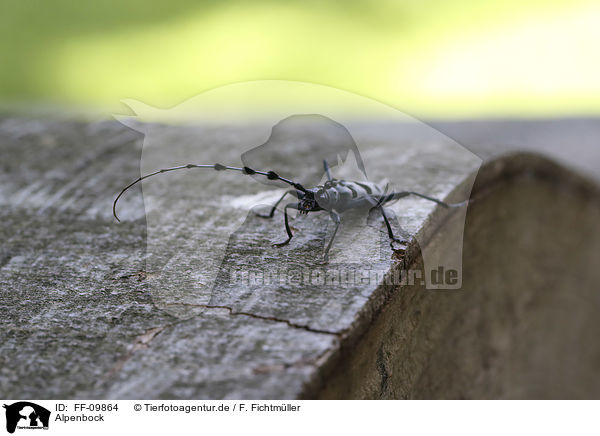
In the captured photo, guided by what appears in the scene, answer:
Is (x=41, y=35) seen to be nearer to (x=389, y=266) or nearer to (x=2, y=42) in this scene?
(x=2, y=42)

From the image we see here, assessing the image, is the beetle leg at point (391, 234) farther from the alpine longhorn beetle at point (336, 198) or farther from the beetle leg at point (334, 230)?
the beetle leg at point (334, 230)

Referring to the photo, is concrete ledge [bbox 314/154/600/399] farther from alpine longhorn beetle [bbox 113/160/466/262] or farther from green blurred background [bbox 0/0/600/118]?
green blurred background [bbox 0/0/600/118]

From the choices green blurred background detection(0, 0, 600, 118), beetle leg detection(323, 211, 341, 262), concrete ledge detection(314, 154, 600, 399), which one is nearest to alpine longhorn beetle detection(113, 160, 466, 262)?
beetle leg detection(323, 211, 341, 262)

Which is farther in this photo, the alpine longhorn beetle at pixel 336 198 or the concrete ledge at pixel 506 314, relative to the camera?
the alpine longhorn beetle at pixel 336 198
